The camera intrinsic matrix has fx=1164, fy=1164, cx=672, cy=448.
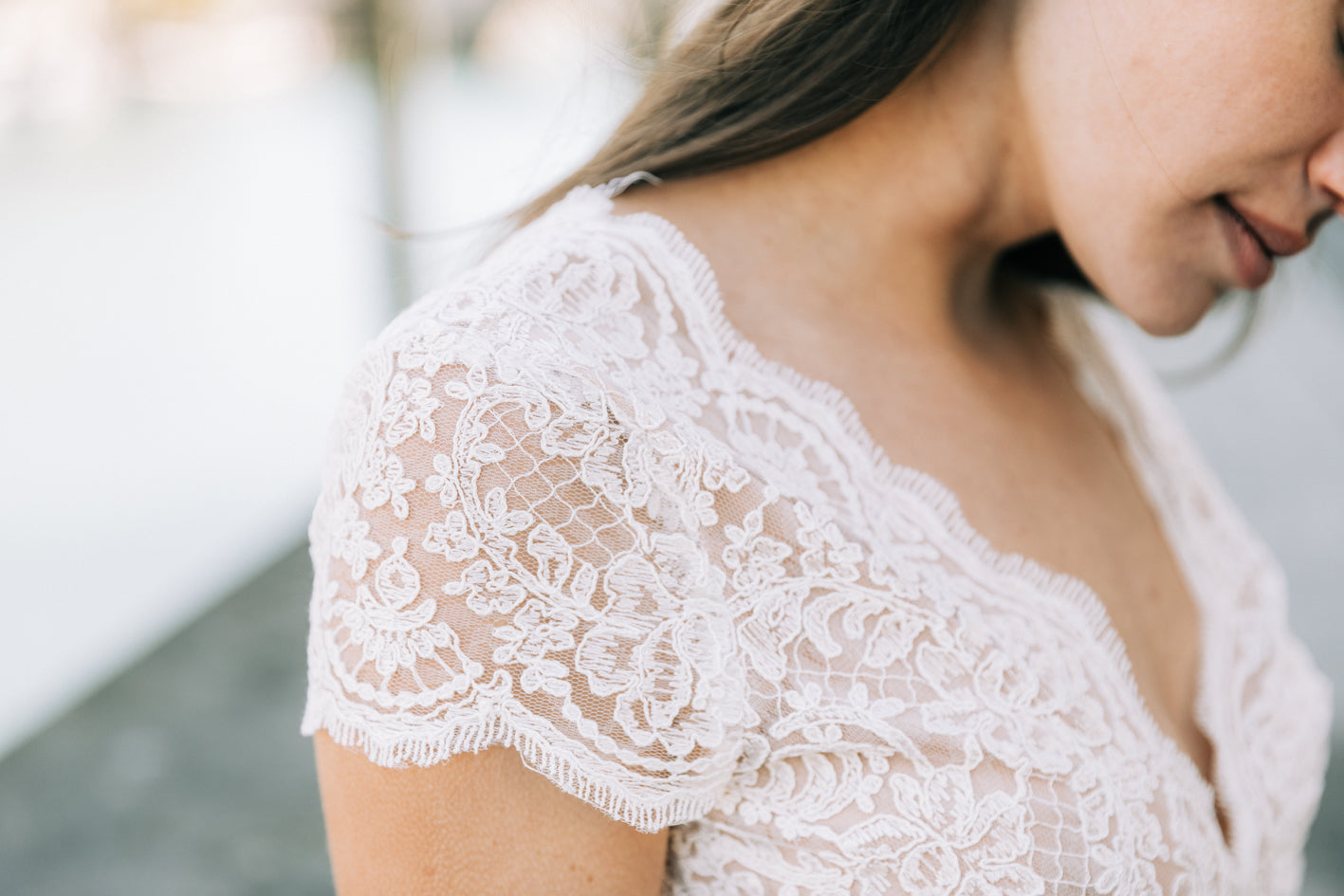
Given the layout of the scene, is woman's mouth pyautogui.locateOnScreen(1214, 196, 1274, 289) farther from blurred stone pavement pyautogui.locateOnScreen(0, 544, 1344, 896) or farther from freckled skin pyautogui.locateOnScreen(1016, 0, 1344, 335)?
blurred stone pavement pyautogui.locateOnScreen(0, 544, 1344, 896)

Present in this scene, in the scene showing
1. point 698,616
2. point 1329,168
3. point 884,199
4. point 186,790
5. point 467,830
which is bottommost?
point 186,790

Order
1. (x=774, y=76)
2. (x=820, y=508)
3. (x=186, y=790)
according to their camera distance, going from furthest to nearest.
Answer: (x=186, y=790) < (x=774, y=76) < (x=820, y=508)

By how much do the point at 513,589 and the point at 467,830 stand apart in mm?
160

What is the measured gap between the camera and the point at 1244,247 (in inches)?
40.6

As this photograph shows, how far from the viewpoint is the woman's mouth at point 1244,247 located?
1.01m

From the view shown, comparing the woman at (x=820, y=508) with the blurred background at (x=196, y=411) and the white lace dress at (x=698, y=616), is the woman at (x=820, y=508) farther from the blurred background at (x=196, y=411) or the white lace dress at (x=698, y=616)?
the blurred background at (x=196, y=411)

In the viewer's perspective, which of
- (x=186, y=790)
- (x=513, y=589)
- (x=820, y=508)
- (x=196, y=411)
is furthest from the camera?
(x=196, y=411)

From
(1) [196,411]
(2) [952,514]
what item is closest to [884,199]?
(2) [952,514]

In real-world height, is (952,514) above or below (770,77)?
below

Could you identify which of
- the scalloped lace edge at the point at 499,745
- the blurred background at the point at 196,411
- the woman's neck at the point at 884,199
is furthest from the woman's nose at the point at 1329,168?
the blurred background at the point at 196,411

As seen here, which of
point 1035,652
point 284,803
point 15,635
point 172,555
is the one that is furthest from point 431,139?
point 1035,652

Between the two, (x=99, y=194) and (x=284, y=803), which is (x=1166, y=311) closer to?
(x=284, y=803)

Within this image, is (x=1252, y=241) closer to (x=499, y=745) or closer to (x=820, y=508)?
(x=820, y=508)

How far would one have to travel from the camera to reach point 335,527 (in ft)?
2.49
